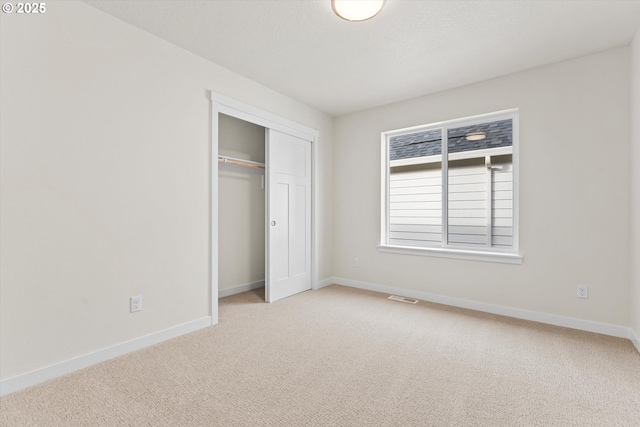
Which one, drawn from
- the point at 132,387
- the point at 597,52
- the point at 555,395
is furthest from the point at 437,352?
the point at 597,52

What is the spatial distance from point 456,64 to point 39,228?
3714 mm

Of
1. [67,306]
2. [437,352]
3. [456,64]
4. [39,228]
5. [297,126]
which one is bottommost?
[437,352]

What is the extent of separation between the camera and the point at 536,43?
105 inches

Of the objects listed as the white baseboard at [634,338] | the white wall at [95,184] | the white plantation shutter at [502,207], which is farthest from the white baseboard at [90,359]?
the white baseboard at [634,338]

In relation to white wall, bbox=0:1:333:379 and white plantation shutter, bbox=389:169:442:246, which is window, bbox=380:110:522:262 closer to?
white plantation shutter, bbox=389:169:442:246

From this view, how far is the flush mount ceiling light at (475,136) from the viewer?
358 cm

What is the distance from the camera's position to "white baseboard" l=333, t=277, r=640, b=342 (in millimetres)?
2775

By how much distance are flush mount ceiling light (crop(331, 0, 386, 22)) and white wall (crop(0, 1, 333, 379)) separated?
58.8 inches

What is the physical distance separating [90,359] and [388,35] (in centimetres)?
339

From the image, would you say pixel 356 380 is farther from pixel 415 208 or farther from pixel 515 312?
pixel 415 208

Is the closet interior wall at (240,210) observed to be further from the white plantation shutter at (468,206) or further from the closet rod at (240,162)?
the white plantation shutter at (468,206)

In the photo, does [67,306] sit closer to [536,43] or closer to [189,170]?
[189,170]

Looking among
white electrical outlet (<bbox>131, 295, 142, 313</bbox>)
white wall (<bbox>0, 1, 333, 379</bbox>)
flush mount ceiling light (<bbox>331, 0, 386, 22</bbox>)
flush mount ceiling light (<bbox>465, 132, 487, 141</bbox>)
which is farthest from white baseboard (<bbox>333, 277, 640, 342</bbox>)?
flush mount ceiling light (<bbox>331, 0, 386, 22</bbox>)

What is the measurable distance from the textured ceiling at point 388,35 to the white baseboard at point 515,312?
8.23ft
